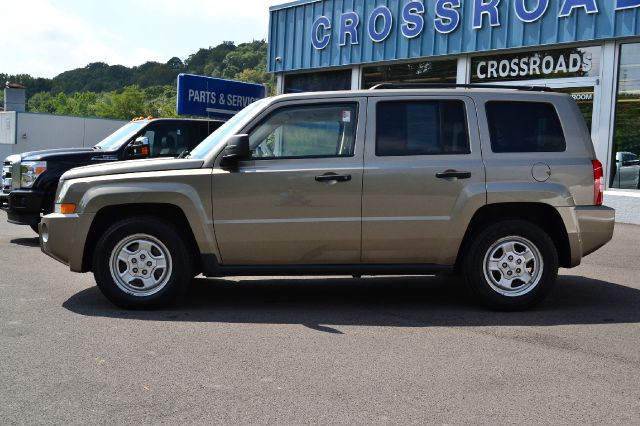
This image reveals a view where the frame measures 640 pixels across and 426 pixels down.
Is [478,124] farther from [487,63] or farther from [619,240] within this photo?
[487,63]

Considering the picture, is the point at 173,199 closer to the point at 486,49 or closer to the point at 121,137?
the point at 121,137

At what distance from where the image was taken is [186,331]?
19.1ft

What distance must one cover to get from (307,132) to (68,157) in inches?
205

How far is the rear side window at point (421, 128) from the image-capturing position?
6559 millimetres

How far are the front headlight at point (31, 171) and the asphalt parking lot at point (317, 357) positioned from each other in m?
2.91

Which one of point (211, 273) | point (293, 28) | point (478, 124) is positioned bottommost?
point (211, 273)

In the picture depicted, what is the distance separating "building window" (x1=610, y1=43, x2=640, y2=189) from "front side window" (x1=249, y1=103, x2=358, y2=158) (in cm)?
919

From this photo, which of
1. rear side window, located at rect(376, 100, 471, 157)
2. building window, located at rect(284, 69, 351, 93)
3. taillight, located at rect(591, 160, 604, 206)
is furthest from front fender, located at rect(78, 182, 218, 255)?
building window, located at rect(284, 69, 351, 93)

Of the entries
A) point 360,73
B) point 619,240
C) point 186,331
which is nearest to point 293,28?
point 360,73

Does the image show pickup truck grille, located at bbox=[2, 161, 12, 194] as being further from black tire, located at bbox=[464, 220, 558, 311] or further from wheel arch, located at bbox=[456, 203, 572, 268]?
black tire, located at bbox=[464, 220, 558, 311]

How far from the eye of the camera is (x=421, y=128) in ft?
21.8

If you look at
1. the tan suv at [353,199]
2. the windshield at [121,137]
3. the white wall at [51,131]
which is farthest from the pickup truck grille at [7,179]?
the white wall at [51,131]

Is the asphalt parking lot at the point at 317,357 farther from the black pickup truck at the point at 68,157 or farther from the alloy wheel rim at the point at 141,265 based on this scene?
the black pickup truck at the point at 68,157

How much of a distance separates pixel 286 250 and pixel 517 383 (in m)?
2.51
